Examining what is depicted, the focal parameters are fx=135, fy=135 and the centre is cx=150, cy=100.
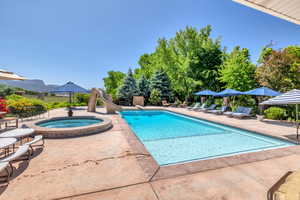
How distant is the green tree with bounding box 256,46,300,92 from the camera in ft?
40.1

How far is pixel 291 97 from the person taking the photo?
5797 mm

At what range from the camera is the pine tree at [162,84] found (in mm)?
22078

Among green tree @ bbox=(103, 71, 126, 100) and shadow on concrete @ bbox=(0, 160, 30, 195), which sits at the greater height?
green tree @ bbox=(103, 71, 126, 100)

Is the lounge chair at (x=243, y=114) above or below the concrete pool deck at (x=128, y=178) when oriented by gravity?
above

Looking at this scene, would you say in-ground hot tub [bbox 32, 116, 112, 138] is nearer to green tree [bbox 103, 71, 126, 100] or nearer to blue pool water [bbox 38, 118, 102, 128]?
blue pool water [bbox 38, 118, 102, 128]

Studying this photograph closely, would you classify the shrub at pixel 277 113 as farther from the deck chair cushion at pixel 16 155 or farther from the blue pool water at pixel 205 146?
the deck chair cushion at pixel 16 155

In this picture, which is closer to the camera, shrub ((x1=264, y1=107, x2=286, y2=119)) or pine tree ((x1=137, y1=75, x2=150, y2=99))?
shrub ((x1=264, y1=107, x2=286, y2=119))

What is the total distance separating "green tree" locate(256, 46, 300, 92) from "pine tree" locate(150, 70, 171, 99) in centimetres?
1235

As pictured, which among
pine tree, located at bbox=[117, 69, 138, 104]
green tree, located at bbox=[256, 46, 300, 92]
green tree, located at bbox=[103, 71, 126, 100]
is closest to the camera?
green tree, located at bbox=[256, 46, 300, 92]

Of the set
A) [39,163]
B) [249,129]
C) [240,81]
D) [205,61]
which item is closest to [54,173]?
[39,163]

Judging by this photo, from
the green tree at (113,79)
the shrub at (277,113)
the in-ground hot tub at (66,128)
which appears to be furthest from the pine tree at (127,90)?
the green tree at (113,79)

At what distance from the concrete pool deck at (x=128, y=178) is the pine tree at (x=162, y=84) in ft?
60.2

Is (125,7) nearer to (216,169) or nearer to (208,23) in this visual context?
(216,169)

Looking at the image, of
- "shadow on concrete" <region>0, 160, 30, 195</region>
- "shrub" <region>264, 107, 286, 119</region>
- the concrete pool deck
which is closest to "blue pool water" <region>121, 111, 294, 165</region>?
the concrete pool deck
